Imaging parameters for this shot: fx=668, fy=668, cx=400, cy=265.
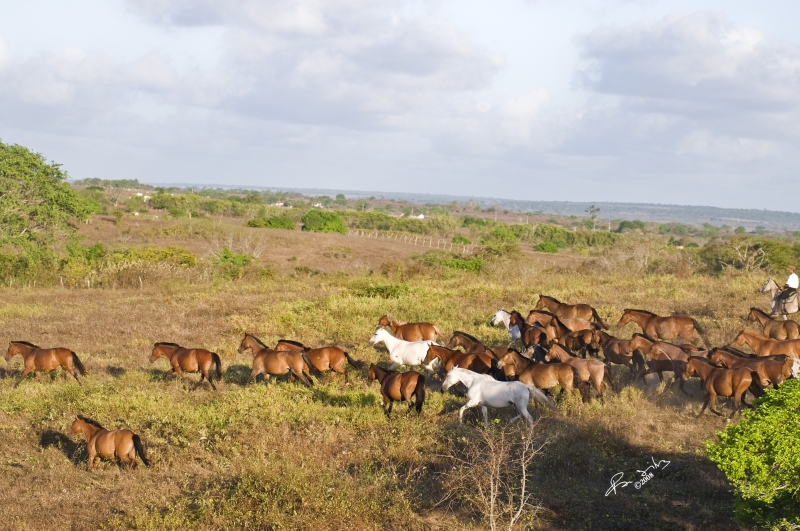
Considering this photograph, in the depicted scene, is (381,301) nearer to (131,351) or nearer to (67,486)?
(131,351)

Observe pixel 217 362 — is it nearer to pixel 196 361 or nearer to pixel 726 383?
pixel 196 361

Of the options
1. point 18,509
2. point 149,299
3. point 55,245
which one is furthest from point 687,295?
point 55,245

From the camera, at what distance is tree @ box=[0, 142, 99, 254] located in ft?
92.9

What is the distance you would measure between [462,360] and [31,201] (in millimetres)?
25275

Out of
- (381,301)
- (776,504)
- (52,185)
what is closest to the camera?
(776,504)

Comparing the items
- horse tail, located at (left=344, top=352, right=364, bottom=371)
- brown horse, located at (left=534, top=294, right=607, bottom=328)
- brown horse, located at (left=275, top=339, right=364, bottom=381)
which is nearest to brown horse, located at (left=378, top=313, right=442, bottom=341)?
horse tail, located at (left=344, top=352, right=364, bottom=371)

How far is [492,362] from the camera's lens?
1118 centimetres

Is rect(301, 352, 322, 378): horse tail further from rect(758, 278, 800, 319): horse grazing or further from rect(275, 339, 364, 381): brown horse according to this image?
rect(758, 278, 800, 319): horse grazing

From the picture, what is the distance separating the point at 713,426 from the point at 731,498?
232 centimetres

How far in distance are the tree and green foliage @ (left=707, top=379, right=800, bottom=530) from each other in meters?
29.3

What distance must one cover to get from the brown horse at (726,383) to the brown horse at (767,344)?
228 cm

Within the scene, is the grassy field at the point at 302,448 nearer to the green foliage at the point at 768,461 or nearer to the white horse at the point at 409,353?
the white horse at the point at 409,353

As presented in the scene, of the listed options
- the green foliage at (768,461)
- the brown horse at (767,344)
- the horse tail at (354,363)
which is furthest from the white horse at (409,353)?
the green foliage at (768,461)

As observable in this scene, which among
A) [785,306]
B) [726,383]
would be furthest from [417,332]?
[785,306]
